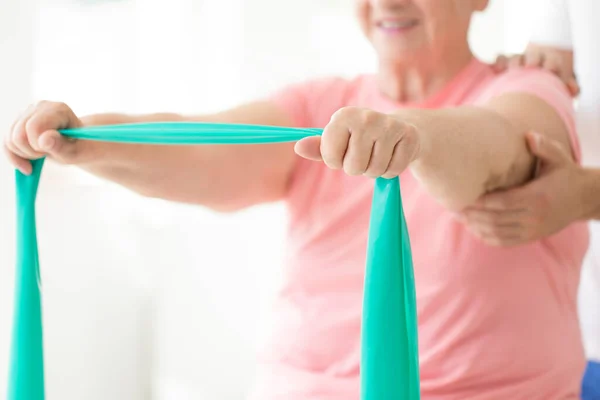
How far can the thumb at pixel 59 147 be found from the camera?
2.14 feet

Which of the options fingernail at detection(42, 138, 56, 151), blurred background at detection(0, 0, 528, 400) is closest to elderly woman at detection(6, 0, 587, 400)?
fingernail at detection(42, 138, 56, 151)

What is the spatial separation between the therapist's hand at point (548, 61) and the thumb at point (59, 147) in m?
0.50

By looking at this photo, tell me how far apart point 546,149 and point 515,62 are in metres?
0.20

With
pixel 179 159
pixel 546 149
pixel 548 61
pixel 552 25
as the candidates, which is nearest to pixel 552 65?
pixel 548 61

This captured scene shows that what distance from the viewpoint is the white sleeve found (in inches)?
37.6

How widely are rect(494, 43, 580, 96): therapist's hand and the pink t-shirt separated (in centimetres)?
2

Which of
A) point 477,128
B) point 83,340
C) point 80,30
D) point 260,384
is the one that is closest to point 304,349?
point 260,384

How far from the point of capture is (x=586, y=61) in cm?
97

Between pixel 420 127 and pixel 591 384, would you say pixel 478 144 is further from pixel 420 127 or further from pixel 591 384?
pixel 591 384

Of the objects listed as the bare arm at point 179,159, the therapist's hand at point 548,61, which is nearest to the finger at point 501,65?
the therapist's hand at point 548,61

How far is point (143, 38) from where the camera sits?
45.6 inches

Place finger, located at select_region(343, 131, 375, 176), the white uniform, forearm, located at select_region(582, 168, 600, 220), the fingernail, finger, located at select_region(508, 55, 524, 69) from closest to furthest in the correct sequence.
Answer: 1. finger, located at select_region(343, 131, 375, 176)
2. the fingernail
3. forearm, located at select_region(582, 168, 600, 220)
4. finger, located at select_region(508, 55, 524, 69)
5. the white uniform

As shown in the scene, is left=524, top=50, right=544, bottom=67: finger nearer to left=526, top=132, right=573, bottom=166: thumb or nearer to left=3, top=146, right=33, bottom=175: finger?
left=526, top=132, right=573, bottom=166: thumb

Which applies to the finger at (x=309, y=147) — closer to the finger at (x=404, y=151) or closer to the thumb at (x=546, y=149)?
the finger at (x=404, y=151)
